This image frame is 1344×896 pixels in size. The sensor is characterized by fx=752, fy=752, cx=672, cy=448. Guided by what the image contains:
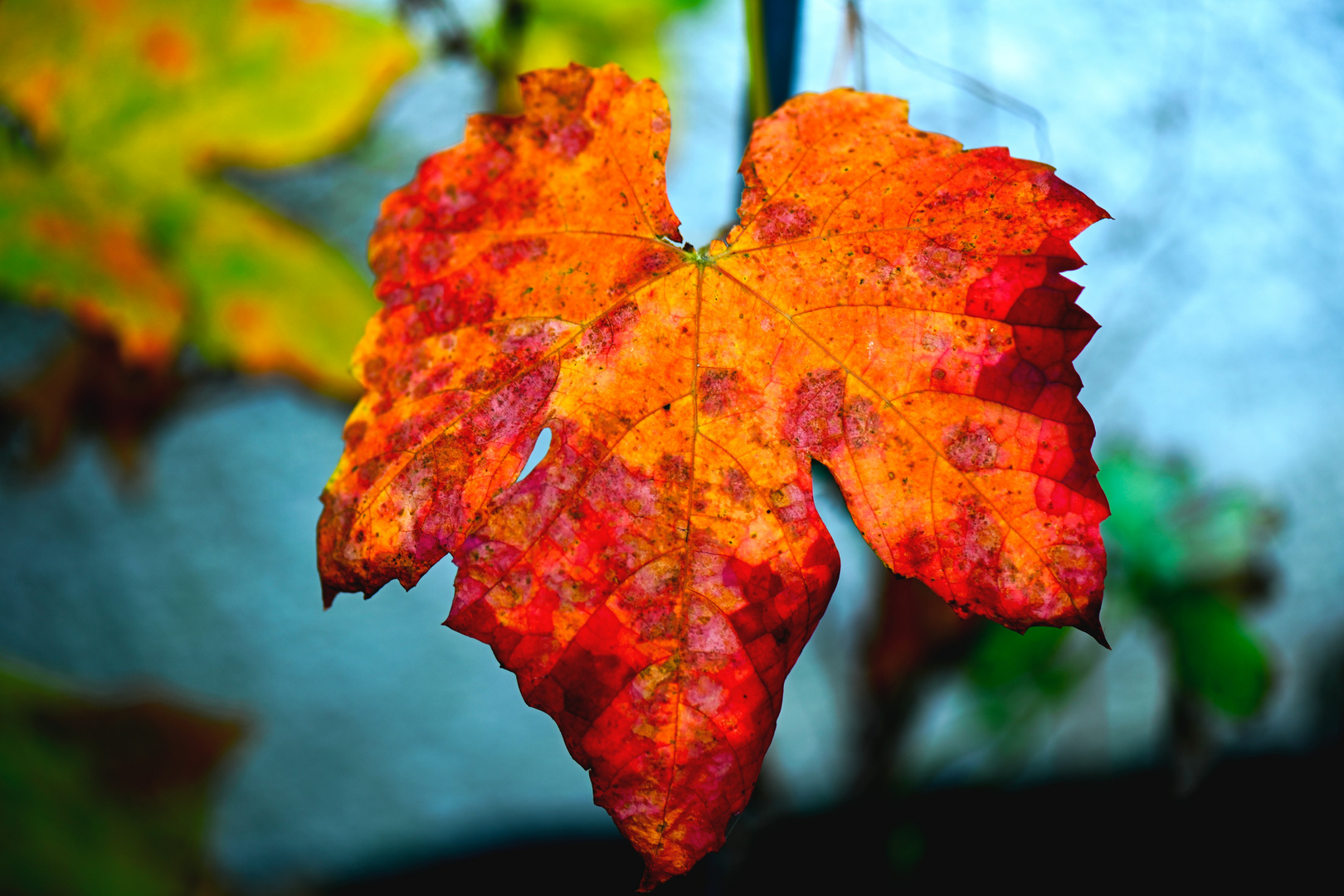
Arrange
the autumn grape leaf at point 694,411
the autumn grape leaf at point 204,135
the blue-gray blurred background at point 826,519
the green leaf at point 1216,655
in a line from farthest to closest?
the blue-gray blurred background at point 826,519 < the green leaf at point 1216,655 < the autumn grape leaf at point 204,135 < the autumn grape leaf at point 694,411

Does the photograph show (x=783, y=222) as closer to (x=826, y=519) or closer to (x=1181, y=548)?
(x=826, y=519)

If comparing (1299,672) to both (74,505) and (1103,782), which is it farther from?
(74,505)

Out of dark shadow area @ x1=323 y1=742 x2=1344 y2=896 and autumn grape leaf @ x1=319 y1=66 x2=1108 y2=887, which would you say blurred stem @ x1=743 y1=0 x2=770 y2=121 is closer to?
autumn grape leaf @ x1=319 y1=66 x2=1108 y2=887

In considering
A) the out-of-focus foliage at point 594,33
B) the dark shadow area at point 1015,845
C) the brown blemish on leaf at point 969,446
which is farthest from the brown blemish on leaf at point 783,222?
the dark shadow area at point 1015,845

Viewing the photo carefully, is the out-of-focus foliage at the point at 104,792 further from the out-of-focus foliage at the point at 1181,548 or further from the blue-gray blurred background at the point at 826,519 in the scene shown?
the out-of-focus foliage at the point at 1181,548

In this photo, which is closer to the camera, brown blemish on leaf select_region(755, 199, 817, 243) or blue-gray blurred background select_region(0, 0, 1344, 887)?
brown blemish on leaf select_region(755, 199, 817, 243)

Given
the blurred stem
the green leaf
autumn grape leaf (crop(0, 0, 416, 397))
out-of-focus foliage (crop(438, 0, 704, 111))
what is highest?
out-of-focus foliage (crop(438, 0, 704, 111))

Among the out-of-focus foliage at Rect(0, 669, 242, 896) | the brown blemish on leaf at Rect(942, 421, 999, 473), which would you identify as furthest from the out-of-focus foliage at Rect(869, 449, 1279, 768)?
the out-of-focus foliage at Rect(0, 669, 242, 896)
